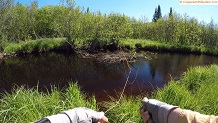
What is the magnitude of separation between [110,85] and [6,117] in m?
8.82

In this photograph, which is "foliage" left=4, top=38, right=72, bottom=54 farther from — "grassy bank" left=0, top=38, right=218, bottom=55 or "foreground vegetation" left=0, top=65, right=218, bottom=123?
"foreground vegetation" left=0, top=65, right=218, bottom=123

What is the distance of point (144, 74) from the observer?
52.1 ft

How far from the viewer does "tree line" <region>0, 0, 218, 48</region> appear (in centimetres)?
3011

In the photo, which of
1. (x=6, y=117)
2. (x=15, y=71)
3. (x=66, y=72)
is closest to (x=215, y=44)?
(x=66, y=72)

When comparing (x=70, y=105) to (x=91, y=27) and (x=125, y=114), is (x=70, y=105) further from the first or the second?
(x=91, y=27)

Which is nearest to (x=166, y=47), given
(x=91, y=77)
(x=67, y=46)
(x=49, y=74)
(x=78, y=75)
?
(x=67, y=46)

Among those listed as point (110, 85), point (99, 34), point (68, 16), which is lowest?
point (110, 85)

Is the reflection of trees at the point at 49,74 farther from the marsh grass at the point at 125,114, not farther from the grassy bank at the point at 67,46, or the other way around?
the marsh grass at the point at 125,114

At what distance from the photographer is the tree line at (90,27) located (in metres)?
30.1

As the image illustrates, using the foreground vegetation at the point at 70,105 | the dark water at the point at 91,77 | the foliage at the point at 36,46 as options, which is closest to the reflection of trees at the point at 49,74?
the dark water at the point at 91,77

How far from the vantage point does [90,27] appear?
31.4 metres

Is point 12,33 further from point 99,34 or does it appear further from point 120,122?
point 120,122

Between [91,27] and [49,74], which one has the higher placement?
[91,27]

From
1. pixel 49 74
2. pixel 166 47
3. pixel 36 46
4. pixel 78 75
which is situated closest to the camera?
pixel 78 75
